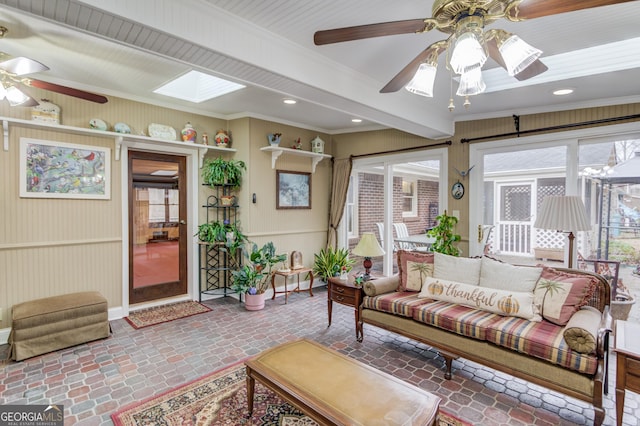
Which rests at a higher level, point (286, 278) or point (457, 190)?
point (457, 190)

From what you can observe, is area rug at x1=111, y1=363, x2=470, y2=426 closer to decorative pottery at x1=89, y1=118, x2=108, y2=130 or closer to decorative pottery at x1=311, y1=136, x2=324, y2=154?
decorative pottery at x1=89, y1=118, x2=108, y2=130

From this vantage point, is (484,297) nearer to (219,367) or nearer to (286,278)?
(219,367)

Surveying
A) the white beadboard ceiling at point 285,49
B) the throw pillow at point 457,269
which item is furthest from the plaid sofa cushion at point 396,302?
the white beadboard ceiling at point 285,49

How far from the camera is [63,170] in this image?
3543 millimetres

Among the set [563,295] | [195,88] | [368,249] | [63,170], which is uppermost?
[195,88]

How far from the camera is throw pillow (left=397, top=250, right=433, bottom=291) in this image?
3291mm

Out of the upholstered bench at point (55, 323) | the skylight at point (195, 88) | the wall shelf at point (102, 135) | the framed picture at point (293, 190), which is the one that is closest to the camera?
the upholstered bench at point (55, 323)

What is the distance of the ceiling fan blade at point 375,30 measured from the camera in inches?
60.2

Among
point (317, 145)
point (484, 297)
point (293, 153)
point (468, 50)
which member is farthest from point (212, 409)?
point (317, 145)

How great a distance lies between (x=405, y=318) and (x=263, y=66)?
2.45 metres

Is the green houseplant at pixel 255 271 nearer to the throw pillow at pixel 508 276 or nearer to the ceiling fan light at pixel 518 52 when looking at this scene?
the throw pillow at pixel 508 276

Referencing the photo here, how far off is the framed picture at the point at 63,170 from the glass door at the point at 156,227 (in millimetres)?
366

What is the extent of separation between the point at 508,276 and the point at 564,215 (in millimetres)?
749

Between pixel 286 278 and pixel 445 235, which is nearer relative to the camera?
pixel 445 235
